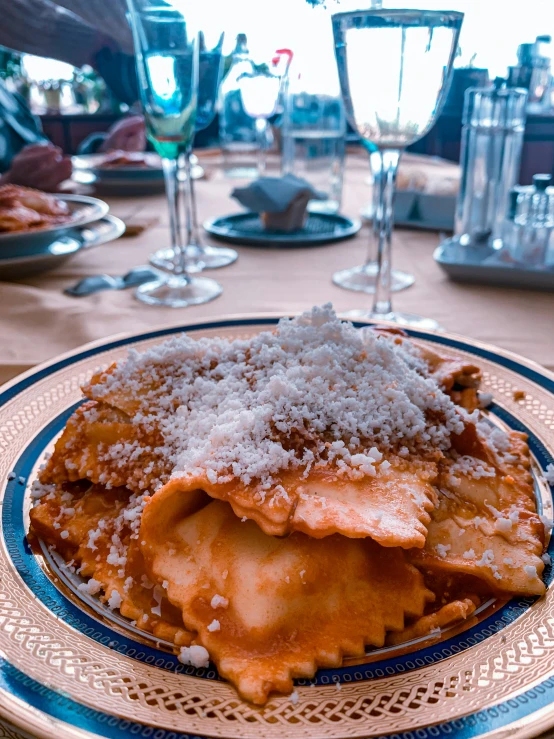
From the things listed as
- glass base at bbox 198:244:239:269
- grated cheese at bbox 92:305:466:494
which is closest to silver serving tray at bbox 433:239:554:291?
glass base at bbox 198:244:239:269

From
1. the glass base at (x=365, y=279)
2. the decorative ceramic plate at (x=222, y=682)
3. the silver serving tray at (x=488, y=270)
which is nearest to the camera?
the decorative ceramic plate at (x=222, y=682)

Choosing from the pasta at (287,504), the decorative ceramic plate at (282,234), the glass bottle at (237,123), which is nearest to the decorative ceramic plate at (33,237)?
the decorative ceramic plate at (282,234)

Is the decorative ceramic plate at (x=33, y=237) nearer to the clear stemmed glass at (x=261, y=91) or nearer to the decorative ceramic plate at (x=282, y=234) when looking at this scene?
the decorative ceramic plate at (x=282, y=234)

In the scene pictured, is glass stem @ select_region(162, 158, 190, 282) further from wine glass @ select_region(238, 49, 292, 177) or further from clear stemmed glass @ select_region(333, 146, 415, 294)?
wine glass @ select_region(238, 49, 292, 177)

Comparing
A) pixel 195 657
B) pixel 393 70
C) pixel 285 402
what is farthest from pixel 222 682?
pixel 393 70

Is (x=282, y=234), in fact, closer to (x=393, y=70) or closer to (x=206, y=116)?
(x=206, y=116)
